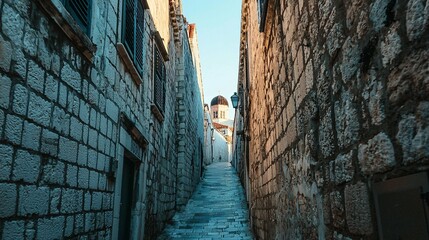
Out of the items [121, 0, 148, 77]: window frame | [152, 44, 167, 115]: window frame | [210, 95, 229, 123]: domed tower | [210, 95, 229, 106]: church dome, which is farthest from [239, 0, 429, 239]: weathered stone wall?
[210, 95, 229, 106]: church dome

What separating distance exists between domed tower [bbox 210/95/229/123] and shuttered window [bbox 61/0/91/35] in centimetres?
4350

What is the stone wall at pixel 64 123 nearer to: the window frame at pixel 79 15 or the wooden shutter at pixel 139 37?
the window frame at pixel 79 15

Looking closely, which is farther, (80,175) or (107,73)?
(107,73)

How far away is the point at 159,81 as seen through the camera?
7375 millimetres

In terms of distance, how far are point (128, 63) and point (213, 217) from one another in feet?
17.9

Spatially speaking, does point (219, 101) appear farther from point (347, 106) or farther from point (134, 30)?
point (347, 106)

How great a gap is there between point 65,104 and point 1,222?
3.56 feet

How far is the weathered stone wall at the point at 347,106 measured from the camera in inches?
45.9

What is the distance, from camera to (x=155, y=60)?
6969 mm

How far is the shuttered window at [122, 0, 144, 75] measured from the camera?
4.69 m

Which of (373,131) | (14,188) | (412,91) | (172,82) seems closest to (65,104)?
(14,188)

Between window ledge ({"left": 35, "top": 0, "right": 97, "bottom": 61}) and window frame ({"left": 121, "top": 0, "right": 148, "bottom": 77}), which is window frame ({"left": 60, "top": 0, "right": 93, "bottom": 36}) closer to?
window ledge ({"left": 35, "top": 0, "right": 97, "bottom": 61})

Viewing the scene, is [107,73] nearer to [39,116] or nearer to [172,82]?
[39,116]

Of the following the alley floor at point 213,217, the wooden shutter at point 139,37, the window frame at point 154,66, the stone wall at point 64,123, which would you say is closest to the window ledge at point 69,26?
the stone wall at point 64,123
